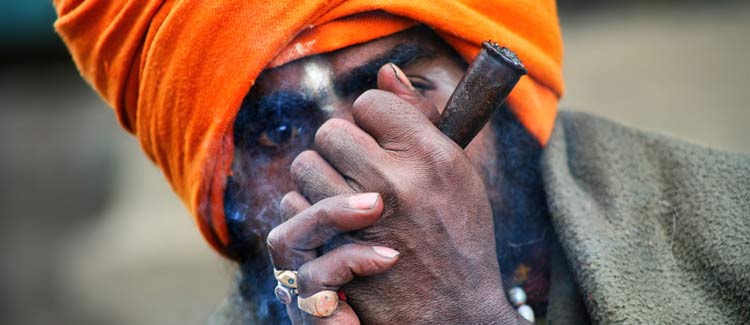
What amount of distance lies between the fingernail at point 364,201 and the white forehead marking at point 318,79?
1.34 feet

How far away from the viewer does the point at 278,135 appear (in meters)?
2.10

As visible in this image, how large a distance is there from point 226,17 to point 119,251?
157 inches

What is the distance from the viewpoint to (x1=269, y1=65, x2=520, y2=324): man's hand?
5.63 ft

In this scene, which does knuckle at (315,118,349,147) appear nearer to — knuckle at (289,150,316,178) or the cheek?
knuckle at (289,150,316,178)

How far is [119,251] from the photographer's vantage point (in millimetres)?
5637

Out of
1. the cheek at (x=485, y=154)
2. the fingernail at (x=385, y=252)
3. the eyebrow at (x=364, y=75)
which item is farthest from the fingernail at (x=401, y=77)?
the fingernail at (x=385, y=252)

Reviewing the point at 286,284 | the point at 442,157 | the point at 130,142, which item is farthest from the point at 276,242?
the point at 130,142

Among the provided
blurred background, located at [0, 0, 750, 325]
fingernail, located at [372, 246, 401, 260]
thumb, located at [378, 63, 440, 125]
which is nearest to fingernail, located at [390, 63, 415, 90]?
thumb, located at [378, 63, 440, 125]

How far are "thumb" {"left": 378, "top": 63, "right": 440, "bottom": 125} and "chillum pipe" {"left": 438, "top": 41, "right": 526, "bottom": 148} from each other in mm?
97

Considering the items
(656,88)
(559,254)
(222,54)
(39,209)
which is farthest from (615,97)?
(39,209)

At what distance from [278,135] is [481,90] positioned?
0.58 m

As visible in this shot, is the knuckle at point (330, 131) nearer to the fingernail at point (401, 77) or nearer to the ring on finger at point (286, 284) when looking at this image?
the fingernail at point (401, 77)

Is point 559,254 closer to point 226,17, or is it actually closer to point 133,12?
point 226,17

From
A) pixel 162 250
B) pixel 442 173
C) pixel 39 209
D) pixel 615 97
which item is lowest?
pixel 39 209
